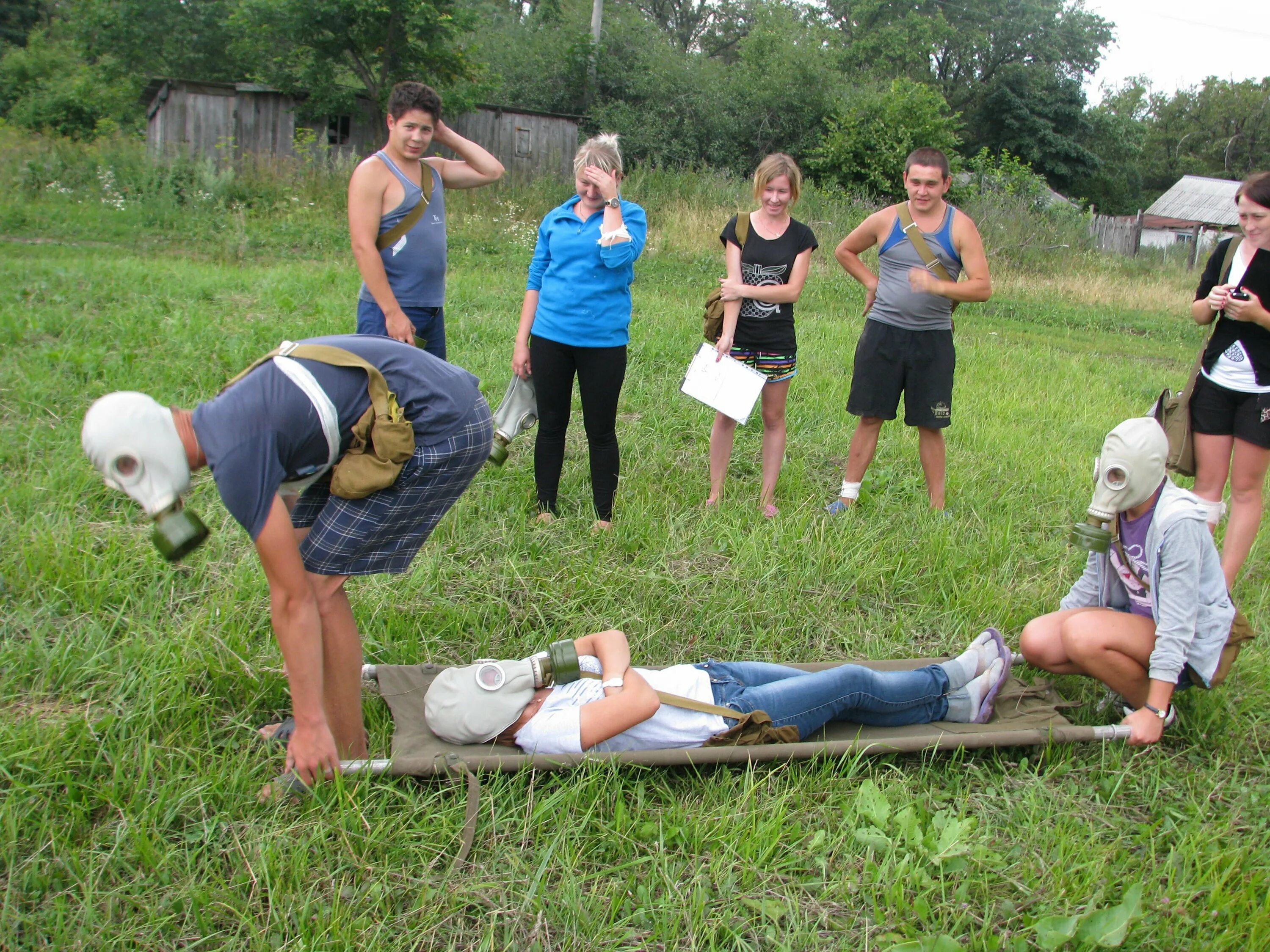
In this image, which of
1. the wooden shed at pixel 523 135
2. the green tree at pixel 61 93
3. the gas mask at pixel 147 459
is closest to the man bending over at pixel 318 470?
the gas mask at pixel 147 459

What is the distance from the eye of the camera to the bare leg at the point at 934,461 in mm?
4988

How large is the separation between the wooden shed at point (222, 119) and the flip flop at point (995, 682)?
51.3 ft

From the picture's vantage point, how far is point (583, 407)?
4.59 m

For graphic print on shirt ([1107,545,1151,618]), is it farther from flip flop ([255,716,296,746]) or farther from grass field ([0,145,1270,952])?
flip flop ([255,716,296,746])

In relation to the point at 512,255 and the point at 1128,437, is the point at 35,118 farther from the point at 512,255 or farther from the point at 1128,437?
the point at 1128,437

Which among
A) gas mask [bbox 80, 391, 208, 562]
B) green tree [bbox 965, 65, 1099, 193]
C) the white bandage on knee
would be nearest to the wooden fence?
green tree [bbox 965, 65, 1099, 193]

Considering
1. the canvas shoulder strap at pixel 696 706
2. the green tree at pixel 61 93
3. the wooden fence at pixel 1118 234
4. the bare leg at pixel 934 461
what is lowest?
the canvas shoulder strap at pixel 696 706

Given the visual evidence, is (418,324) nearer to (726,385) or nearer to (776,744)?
(726,385)

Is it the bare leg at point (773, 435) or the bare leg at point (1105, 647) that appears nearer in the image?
the bare leg at point (1105, 647)

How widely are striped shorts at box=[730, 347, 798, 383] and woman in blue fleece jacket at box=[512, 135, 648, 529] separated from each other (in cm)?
76

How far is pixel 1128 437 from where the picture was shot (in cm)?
294

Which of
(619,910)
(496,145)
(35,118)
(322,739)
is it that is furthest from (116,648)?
(35,118)

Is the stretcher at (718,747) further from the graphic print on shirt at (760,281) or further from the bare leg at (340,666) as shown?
the graphic print on shirt at (760,281)

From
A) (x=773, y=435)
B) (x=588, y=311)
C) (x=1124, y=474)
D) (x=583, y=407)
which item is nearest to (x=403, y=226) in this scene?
(x=588, y=311)
